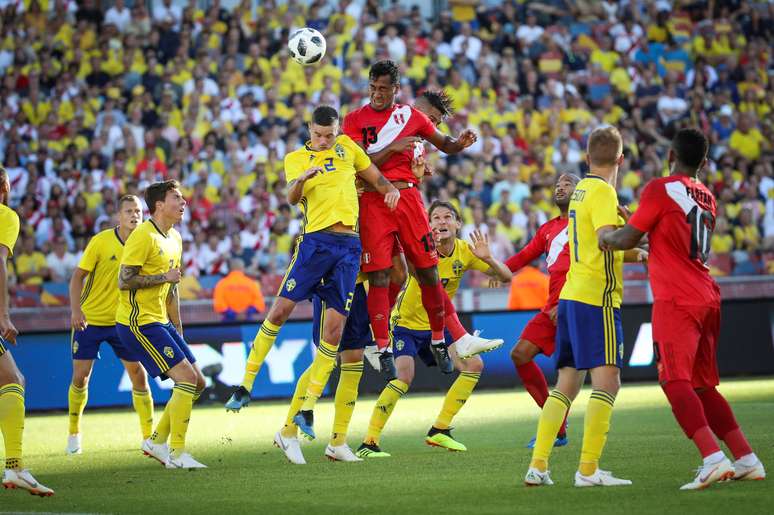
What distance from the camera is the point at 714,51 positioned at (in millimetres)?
26000

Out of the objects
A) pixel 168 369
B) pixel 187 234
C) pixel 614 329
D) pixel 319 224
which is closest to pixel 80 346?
pixel 168 369

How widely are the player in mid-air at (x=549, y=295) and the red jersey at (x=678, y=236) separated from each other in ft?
8.16

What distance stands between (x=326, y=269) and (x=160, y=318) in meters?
1.59

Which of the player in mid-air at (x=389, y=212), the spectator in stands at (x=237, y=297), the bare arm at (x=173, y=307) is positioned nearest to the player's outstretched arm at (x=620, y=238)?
the player in mid-air at (x=389, y=212)

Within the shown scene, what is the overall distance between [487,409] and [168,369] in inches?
235

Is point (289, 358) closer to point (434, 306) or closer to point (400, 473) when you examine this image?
point (434, 306)

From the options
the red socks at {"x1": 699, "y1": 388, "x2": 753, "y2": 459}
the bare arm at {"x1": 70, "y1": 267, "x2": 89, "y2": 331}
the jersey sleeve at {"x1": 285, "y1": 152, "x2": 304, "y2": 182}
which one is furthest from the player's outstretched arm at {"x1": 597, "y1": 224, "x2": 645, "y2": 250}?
the bare arm at {"x1": 70, "y1": 267, "x2": 89, "y2": 331}

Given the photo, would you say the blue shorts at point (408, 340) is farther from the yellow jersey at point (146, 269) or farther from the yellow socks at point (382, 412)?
the yellow jersey at point (146, 269)

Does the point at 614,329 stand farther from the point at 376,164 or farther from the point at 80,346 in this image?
the point at 80,346

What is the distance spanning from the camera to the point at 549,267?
34.1 ft

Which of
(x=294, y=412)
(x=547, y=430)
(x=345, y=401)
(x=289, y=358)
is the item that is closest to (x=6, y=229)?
(x=294, y=412)

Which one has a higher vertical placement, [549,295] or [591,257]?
[591,257]

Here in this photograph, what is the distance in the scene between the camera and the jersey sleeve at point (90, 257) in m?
11.9

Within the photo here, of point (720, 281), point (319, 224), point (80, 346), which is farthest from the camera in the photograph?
point (720, 281)
